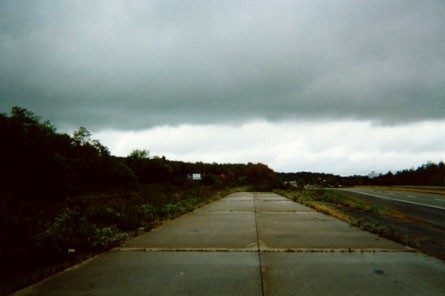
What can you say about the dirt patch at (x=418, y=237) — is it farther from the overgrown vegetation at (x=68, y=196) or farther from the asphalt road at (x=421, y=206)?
the overgrown vegetation at (x=68, y=196)

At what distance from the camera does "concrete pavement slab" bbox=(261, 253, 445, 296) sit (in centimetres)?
374

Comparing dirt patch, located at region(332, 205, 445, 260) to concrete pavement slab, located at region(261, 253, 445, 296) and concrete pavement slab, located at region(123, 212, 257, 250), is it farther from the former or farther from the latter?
concrete pavement slab, located at region(123, 212, 257, 250)

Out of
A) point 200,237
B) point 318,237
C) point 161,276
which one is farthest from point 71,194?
point 161,276

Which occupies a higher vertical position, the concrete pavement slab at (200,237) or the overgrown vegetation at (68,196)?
the overgrown vegetation at (68,196)

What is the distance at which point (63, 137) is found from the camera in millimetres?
62812

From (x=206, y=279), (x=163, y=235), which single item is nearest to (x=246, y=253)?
(x=206, y=279)

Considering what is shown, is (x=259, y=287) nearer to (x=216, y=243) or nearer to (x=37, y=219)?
(x=216, y=243)

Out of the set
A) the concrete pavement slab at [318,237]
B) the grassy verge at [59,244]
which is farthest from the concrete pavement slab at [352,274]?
the grassy verge at [59,244]

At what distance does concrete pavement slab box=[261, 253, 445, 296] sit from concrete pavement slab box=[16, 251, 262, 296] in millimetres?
342

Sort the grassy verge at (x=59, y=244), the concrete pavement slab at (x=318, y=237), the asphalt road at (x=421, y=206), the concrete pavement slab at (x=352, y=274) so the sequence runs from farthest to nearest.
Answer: the asphalt road at (x=421, y=206)
the concrete pavement slab at (x=318, y=237)
the grassy verge at (x=59, y=244)
the concrete pavement slab at (x=352, y=274)

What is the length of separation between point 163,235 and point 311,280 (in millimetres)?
4183

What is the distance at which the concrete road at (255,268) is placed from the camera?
3.80 m

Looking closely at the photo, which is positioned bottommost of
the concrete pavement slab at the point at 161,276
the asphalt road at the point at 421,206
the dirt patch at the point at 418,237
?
the asphalt road at the point at 421,206

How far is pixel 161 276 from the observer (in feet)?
14.0
